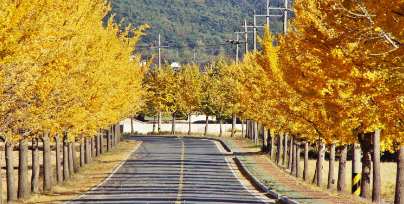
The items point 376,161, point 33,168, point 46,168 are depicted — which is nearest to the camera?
point 376,161

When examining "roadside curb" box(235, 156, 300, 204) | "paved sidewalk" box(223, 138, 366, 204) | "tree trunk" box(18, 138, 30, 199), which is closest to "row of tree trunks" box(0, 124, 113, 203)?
"tree trunk" box(18, 138, 30, 199)

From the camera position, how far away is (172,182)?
24672mm

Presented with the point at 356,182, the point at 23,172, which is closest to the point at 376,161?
the point at 356,182

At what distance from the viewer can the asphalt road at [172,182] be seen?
1928 cm

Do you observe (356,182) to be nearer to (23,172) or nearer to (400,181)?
(400,181)

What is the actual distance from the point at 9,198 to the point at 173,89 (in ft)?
174

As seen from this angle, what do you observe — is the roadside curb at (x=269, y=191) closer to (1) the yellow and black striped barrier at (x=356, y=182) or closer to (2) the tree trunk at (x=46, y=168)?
(1) the yellow and black striped barrier at (x=356, y=182)

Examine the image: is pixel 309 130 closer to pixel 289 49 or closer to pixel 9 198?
pixel 289 49

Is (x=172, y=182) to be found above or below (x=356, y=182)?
below

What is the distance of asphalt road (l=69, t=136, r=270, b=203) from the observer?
19281mm

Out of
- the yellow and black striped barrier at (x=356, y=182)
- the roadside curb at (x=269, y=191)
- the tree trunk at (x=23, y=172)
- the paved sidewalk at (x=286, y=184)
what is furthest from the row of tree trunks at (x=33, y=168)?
the yellow and black striped barrier at (x=356, y=182)

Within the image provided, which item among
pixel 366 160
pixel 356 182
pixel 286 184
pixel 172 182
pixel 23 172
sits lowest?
pixel 172 182

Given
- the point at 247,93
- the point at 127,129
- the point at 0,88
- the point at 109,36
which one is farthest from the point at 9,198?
the point at 127,129

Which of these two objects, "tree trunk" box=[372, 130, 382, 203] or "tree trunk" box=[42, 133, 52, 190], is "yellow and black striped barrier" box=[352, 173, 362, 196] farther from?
"tree trunk" box=[42, 133, 52, 190]
